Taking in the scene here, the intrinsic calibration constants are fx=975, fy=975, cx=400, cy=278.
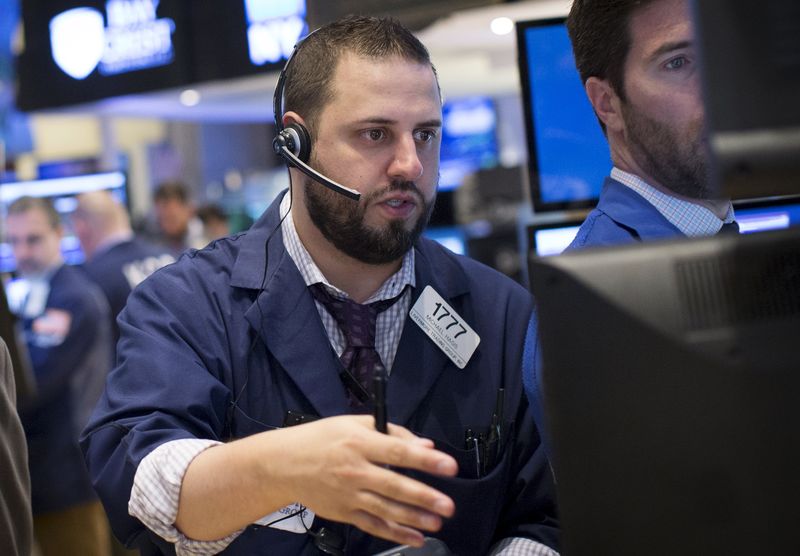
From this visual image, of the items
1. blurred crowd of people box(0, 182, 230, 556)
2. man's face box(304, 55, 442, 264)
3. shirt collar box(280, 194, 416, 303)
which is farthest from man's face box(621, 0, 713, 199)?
blurred crowd of people box(0, 182, 230, 556)

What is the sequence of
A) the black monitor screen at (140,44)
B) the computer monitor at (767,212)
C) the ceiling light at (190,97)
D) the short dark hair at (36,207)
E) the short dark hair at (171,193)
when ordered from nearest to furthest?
the computer monitor at (767,212), the black monitor screen at (140,44), the short dark hair at (36,207), the short dark hair at (171,193), the ceiling light at (190,97)

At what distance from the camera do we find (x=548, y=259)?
37.9 inches

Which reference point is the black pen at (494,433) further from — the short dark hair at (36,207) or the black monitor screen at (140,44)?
the short dark hair at (36,207)

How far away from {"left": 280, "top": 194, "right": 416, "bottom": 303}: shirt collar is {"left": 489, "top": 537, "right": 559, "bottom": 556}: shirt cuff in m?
0.46

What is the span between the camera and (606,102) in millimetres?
1543

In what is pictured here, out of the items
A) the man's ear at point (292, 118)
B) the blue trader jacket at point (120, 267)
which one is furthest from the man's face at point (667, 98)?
the blue trader jacket at point (120, 267)

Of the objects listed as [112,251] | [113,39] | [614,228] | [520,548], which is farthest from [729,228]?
[113,39]

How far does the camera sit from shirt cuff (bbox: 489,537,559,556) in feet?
5.10

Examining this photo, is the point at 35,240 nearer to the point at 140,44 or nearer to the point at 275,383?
the point at 140,44

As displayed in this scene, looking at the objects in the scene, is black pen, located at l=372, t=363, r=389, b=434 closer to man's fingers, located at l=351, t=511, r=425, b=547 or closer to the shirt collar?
man's fingers, located at l=351, t=511, r=425, b=547

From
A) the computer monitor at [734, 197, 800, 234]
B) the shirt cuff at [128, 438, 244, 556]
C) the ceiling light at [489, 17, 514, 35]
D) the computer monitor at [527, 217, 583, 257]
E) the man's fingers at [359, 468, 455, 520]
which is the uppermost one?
the ceiling light at [489, 17, 514, 35]

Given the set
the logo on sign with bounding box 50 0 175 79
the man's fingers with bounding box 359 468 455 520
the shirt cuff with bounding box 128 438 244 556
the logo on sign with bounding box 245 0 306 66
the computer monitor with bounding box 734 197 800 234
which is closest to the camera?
the man's fingers with bounding box 359 468 455 520

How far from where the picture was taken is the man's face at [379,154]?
162cm

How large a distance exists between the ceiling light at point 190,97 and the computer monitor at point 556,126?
5.53 meters
